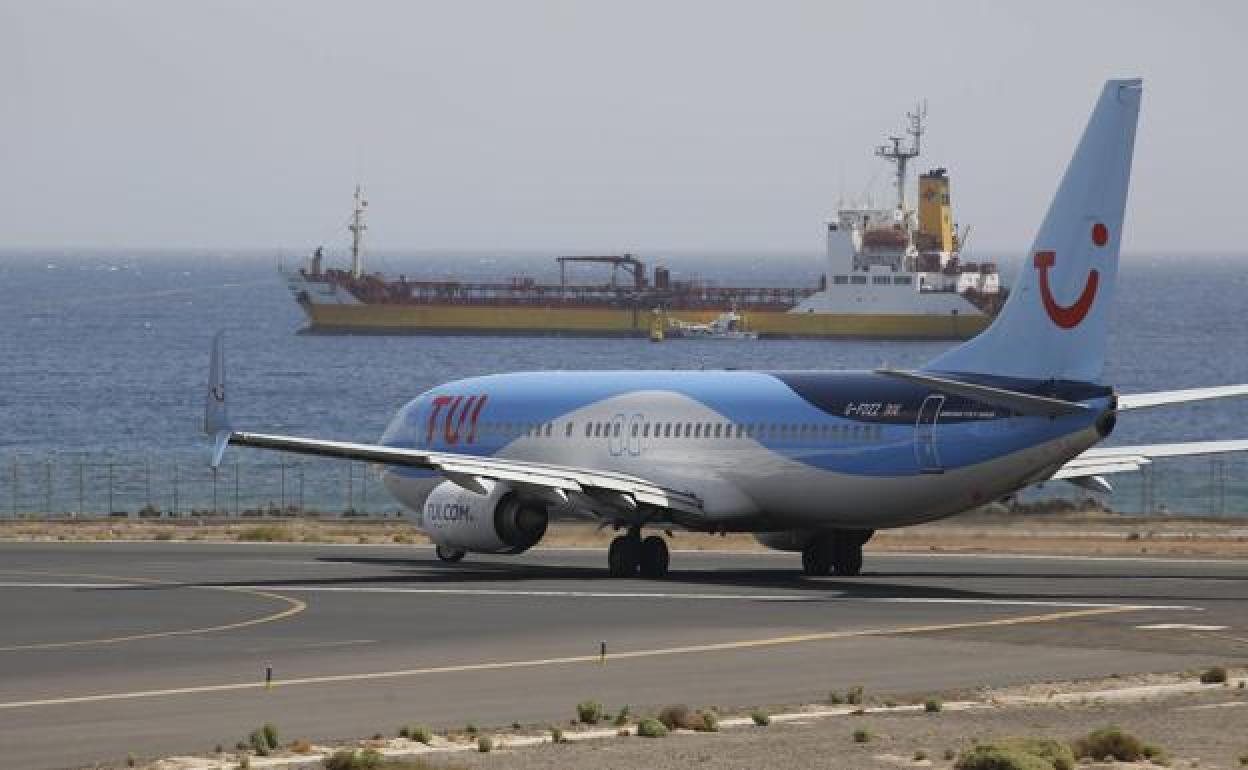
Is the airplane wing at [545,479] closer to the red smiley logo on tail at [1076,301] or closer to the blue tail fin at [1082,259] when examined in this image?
the blue tail fin at [1082,259]

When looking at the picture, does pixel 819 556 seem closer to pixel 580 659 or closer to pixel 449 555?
pixel 449 555

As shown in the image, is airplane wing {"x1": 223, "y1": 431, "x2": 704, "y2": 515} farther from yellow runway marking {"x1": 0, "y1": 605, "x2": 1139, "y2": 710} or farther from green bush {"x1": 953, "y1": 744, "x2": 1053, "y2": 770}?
green bush {"x1": 953, "y1": 744, "x2": 1053, "y2": 770}

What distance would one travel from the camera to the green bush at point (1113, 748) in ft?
79.5

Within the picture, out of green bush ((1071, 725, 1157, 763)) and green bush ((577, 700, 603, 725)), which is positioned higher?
green bush ((1071, 725, 1157, 763))

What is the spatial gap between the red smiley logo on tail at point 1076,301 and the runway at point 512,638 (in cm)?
470

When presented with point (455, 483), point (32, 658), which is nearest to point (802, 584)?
point (455, 483)

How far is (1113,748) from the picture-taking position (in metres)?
24.3

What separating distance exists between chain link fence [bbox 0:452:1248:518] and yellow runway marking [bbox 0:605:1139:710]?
140 feet

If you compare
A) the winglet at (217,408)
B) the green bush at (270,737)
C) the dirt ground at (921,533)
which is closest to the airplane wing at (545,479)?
the winglet at (217,408)

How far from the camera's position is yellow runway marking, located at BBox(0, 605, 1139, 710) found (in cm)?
2961

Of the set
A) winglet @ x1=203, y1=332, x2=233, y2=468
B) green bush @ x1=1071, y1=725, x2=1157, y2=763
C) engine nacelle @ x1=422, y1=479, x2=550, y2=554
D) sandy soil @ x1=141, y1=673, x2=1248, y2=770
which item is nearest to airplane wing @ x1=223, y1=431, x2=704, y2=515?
engine nacelle @ x1=422, y1=479, x2=550, y2=554

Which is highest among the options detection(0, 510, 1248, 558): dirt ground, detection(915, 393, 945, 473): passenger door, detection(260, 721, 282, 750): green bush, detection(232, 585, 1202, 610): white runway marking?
detection(915, 393, 945, 473): passenger door

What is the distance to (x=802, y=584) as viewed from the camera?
155 feet

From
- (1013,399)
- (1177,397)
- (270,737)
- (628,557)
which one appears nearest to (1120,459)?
(1177,397)
